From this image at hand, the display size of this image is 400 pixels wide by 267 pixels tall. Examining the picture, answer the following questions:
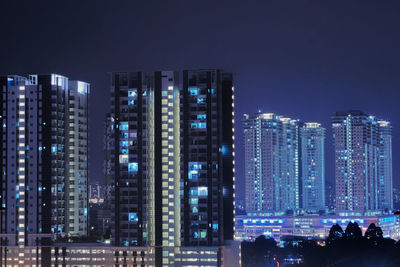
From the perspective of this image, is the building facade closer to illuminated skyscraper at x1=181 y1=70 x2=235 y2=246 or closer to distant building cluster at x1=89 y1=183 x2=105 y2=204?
illuminated skyscraper at x1=181 y1=70 x2=235 y2=246

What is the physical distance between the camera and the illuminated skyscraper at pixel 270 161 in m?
90.9

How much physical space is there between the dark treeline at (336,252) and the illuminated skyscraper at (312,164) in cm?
3849

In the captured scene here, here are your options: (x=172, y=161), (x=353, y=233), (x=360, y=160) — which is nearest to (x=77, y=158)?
(x=172, y=161)

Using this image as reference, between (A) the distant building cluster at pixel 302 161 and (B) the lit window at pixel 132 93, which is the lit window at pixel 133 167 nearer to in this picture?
(B) the lit window at pixel 132 93

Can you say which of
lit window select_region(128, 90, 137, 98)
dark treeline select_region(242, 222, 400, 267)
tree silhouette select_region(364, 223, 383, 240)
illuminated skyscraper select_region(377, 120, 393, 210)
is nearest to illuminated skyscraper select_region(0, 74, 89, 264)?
lit window select_region(128, 90, 137, 98)

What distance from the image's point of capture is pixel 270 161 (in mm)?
92000

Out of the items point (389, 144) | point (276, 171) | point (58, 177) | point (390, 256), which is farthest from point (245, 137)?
point (58, 177)

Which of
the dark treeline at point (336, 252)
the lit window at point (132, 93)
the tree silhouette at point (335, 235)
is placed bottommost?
the dark treeline at point (336, 252)

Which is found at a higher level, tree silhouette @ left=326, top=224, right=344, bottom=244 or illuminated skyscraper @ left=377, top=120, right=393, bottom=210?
illuminated skyscraper @ left=377, top=120, right=393, bottom=210

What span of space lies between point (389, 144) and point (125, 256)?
194 ft

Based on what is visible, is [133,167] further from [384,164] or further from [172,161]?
[384,164]

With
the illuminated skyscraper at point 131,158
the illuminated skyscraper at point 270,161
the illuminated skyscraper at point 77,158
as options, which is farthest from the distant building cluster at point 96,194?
the illuminated skyscraper at point 131,158

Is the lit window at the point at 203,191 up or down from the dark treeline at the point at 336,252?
up

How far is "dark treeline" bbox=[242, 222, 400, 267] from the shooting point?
5197 cm
